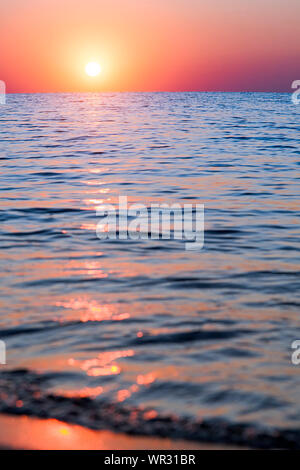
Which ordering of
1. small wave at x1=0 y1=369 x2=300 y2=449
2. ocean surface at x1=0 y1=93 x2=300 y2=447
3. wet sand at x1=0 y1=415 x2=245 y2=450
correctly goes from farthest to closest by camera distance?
1. ocean surface at x1=0 y1=93 x2=300 y2=447
2. small wave at x1=0 y1=369 x2=300 y2=449
3. wet sand at x1=0 y1=415 x2=245 y2=450

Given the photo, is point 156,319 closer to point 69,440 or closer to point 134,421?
point 134,421

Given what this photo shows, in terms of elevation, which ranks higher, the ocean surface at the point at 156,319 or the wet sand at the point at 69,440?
the ocean surface at the point at 156,319

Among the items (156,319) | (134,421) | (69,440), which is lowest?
(69,440)

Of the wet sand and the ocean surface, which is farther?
the ocean surface

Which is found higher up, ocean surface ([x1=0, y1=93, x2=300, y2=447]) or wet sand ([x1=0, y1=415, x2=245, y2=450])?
ocean surface ([x1=0, y1=93, x2=300, y2=447])

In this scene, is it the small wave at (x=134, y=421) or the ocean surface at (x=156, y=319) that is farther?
the ocean surface at (x=156, y=319)

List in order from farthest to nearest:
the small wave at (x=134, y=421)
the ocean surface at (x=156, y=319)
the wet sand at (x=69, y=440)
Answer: the ocean surface at (x=156, y=319), the small wave at (x=134, y=421), the wet sand at (x=69, y=440)

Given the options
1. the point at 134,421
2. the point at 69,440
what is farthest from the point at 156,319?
the point at 69,440

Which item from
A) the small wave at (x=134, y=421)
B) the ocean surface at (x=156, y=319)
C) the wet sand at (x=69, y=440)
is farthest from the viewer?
the ocean surface at (x=156, y=319)

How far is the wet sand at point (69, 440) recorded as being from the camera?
330cm

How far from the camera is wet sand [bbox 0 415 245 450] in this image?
330 cm

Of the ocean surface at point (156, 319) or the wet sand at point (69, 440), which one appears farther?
the ocean surface at point (156, 319)

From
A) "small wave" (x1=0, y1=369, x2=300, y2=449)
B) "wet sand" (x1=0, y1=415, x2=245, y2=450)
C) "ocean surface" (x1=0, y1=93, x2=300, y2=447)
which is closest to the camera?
"wet sand" (x1=0, y1=415, x2=245, y2=450)

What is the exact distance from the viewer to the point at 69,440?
3.35 m
